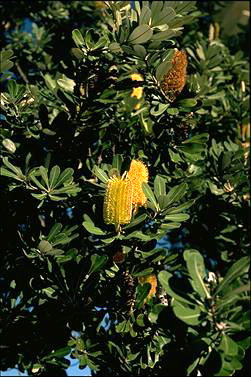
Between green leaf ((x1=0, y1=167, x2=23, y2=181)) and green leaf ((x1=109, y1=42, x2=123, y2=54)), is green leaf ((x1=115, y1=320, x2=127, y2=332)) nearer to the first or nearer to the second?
green leaf ((x1=0, y1=167, x2=23, y2=181))

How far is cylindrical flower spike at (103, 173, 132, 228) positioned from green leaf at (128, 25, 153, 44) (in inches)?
25.7

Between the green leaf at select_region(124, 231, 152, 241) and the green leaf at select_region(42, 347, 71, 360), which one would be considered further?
the green leaf at select_region(42, 347, 71, 360)

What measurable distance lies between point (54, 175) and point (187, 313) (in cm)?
104

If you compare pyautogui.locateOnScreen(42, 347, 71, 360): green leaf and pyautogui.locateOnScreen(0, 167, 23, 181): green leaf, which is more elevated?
pyautogui.locateOnScreen(0, 167, 23, 181): green leaf

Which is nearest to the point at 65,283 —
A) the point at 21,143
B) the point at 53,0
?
the point at 21,143

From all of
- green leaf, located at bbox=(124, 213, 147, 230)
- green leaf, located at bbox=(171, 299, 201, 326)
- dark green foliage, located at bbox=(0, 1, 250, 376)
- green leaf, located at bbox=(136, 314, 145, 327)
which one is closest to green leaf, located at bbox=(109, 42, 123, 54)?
dark green foliage, located at bbox=(0, 1, 250, 376)

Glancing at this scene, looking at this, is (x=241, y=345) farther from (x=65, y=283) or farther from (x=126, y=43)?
(x=126, y=43)

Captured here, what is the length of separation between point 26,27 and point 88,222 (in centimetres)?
340

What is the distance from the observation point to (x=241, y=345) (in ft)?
4.83

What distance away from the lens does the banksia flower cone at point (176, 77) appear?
2.28m

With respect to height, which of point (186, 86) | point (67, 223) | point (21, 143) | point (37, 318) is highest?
point (186, 86)

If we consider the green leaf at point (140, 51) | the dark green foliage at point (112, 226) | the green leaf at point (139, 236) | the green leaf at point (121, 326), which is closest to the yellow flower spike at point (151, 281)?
the dark green foliage at point (112, 226)

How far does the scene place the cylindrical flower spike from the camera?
72.0 inches

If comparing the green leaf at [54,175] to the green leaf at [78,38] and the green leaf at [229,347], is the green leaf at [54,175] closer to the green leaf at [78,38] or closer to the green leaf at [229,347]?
the green leaf at [78,38]
